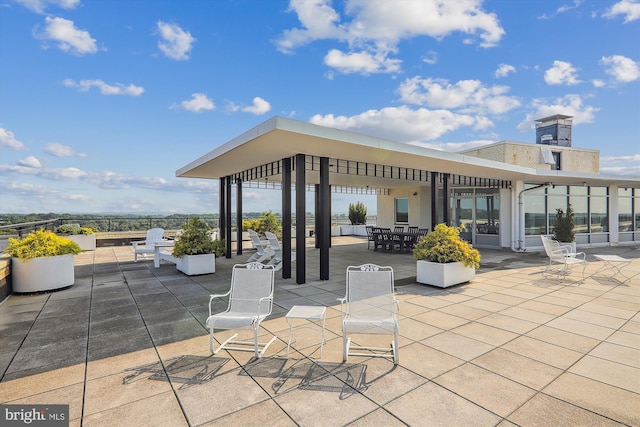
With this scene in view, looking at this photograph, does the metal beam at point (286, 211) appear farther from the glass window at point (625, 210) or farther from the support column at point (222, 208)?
the glass window at point (625, 210)

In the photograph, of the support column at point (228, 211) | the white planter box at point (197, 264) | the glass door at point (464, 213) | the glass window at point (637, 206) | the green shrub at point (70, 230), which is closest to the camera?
the white planter box at point (197, 264)

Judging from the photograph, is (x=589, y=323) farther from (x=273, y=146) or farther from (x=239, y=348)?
(x=273, y=146)

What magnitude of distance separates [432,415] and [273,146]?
15.9 ft

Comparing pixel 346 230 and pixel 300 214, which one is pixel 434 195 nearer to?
pixel 300 214

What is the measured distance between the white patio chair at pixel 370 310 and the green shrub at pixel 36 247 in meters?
6.05

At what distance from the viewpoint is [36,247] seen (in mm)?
5859

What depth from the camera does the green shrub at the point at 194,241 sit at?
7453 mm

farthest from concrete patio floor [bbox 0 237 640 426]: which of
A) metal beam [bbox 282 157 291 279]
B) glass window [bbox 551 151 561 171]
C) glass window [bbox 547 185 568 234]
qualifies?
glass window [bbox 551 151 561 171]

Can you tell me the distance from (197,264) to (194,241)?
0.59 metres

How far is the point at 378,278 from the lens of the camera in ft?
11.8

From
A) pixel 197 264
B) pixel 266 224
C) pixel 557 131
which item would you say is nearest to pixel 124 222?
pixel 266 224

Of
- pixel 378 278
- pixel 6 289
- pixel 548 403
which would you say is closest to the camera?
pixel 548 403

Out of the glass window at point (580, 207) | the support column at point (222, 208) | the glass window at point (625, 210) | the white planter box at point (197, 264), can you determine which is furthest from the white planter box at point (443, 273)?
the glass window at point (625, 210)

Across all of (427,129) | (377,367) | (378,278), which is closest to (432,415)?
(377,367)
